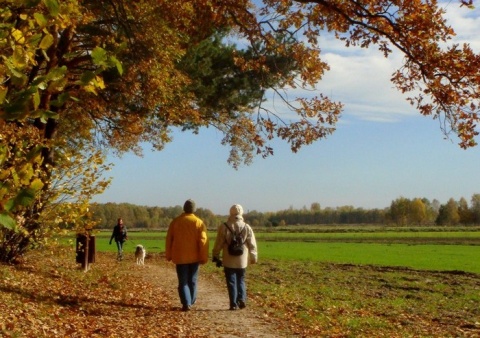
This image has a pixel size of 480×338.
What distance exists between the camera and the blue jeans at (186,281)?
1130cm

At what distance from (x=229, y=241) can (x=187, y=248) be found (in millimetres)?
841

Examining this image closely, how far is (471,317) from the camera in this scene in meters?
14.7

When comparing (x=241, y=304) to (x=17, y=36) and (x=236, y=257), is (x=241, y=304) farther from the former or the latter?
(x=17, y=36)

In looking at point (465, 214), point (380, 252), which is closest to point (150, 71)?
point (380, 252)

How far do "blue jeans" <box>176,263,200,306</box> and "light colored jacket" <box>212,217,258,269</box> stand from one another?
1.90 ft

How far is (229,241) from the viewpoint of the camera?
38.1 feet

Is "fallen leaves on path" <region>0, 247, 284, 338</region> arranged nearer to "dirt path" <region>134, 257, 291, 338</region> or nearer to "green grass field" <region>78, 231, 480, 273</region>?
"dirt path" <region>134, 257, 291, 338</region>

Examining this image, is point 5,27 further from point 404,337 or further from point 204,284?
point 204,284

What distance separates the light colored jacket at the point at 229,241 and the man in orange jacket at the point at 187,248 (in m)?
0.36

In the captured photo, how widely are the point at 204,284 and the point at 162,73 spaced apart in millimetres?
5894

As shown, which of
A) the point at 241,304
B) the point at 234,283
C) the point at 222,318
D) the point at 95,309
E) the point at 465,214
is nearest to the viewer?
the point at 222,318

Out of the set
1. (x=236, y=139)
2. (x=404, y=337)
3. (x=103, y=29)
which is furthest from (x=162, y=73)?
(x=404, y=337)

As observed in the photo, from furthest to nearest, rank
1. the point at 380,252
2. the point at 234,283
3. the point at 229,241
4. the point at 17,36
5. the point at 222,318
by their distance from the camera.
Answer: the point at 380,252 → the point at 229,241 → the point at 234,283 → the point at 222,318 → the point at 17,36

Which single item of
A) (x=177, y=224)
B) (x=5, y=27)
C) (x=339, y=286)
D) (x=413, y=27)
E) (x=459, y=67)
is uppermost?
(x=413, y=27)
